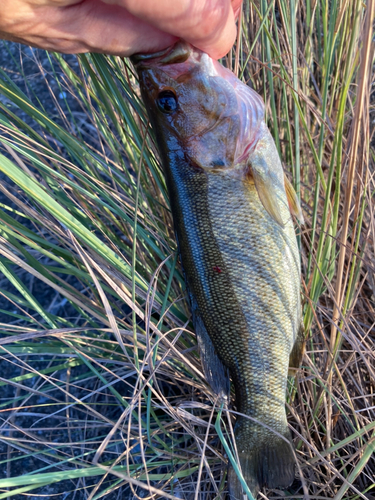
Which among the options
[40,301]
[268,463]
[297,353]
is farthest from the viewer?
[40,301]

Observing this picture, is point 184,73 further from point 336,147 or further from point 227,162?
point 336,147

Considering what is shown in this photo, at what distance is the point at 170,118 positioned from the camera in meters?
1.33

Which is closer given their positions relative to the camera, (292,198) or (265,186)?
(265,186)

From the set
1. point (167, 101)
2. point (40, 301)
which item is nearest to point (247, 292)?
point (167, 101)

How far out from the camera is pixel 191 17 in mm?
1099

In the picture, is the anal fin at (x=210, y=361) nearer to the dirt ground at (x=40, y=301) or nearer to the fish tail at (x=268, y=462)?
the fish tail at (x=268, y=462)

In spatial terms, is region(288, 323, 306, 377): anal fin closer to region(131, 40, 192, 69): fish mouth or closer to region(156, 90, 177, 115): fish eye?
region(156, 90, 177, 115): fish eye

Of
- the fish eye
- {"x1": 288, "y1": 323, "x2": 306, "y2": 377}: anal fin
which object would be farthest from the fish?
{"x1": 288, "y1": 323, "x2": 306, "y2": 377}: anal fin

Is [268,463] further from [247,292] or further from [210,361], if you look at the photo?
[247,292]

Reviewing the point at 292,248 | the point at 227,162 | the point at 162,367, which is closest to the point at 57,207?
the point at 227,162

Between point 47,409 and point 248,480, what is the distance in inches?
49.9

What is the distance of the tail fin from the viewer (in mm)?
1326

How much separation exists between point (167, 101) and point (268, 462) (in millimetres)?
1299

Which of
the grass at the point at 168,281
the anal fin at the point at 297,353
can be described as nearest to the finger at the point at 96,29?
the grass at the point at 168,281
